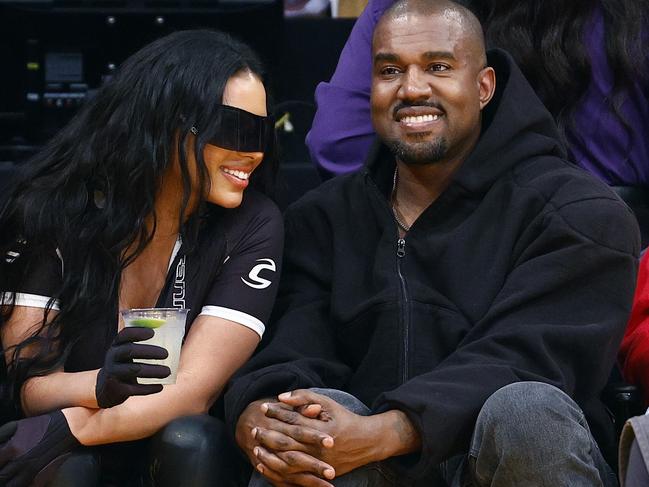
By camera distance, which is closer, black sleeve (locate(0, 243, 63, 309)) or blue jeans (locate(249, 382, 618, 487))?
blue jeans (locate(249, 382, 618, 487))

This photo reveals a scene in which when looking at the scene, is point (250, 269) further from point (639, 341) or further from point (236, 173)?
point (639, 341)

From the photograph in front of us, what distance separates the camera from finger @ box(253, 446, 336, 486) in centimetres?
274

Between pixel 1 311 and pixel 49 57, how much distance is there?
1478mm

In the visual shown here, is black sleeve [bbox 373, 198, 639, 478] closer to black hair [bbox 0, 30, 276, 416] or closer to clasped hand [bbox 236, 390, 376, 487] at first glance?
clasped hand [bbox 236, 390, 376, 487]

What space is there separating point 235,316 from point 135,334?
1.16ft

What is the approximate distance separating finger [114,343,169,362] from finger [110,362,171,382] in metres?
0.02

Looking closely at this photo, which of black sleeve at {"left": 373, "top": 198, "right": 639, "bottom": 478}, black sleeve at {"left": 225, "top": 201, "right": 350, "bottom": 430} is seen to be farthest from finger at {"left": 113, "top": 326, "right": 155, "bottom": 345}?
black sleeve at {"left": 373, "top": 198, "right": 639, "bottom": 478}

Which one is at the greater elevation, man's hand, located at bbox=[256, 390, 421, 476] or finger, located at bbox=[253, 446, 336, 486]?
man's hand, located at bbox=[256, 390, 421, 476]

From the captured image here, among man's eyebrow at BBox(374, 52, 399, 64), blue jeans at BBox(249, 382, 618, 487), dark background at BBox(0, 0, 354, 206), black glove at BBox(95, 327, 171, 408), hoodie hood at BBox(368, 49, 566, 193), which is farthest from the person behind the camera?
dark background at BBox(0, 0, 354, 206)

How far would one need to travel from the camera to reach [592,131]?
3.57 meters

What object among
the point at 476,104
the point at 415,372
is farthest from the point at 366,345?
the point at 476,104

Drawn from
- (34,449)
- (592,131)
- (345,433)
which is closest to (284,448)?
(345,433)

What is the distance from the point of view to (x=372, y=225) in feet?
10.8

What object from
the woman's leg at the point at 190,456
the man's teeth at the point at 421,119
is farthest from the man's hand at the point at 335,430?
the man's teeth at the point at 421,119
